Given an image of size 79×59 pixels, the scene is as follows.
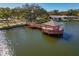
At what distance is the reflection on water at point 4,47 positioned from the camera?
2889 millimetres

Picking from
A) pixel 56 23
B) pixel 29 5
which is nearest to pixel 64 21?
pixel 56 23

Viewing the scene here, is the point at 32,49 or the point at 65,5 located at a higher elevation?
the point at 65,5

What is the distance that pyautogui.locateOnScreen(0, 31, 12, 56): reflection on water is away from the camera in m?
2.89

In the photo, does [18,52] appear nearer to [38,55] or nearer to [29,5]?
[38,55]

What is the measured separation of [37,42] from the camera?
2951 mm

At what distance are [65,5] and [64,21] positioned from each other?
0.25 metres

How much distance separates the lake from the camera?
2889 mm

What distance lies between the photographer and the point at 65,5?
288 centimetres

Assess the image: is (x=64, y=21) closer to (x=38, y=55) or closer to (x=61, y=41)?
A: (x=61, y=41)

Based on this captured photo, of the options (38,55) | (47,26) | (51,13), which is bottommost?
(38,55)

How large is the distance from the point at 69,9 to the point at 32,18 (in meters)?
0.54

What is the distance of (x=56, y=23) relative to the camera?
2.99 metres

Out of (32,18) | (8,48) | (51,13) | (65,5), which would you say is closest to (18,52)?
(8,48)

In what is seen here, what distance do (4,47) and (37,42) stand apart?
1.53 feet
